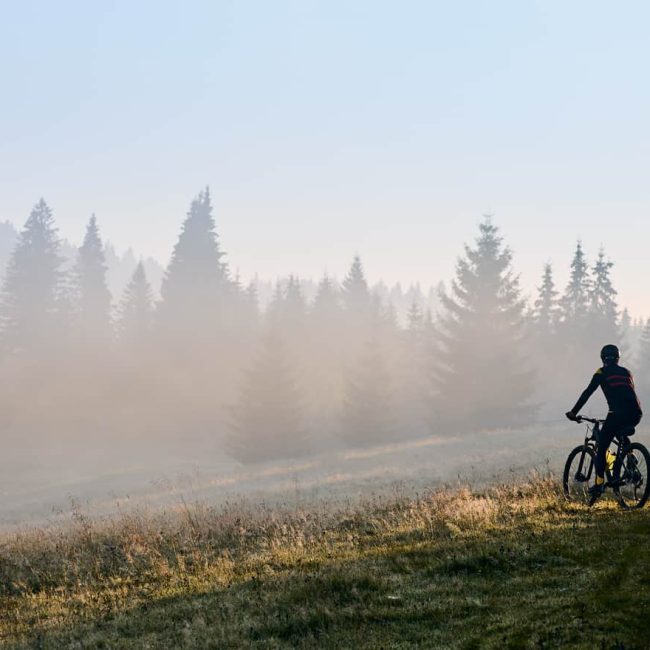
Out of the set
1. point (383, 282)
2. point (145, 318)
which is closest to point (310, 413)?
point (145, 318)

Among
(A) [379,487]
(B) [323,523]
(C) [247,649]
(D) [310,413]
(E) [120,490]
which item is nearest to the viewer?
(C) [247,649]

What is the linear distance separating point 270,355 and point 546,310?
3955 centimetres

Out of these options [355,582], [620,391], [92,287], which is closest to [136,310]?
[92,287]

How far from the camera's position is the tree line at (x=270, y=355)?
43.4m

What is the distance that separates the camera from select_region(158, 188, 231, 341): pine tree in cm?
6512

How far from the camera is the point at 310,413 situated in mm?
57562

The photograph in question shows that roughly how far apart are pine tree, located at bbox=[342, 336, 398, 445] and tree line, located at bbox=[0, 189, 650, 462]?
10 cm

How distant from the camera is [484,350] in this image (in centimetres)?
4319

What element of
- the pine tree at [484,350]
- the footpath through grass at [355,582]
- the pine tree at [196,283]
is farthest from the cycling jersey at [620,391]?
the pine tree at [196,283]

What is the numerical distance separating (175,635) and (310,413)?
168ft

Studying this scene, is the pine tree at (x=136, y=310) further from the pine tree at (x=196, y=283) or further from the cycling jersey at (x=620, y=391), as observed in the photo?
the cycling jersey at (x=620, y=391)

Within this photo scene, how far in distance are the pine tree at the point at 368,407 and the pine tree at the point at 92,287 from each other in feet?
124

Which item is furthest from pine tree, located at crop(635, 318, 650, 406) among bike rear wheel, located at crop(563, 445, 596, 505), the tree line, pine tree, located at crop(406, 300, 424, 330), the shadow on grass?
the shadow on grass

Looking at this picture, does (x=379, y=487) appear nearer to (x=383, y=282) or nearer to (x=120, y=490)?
(x=120, y=490)
